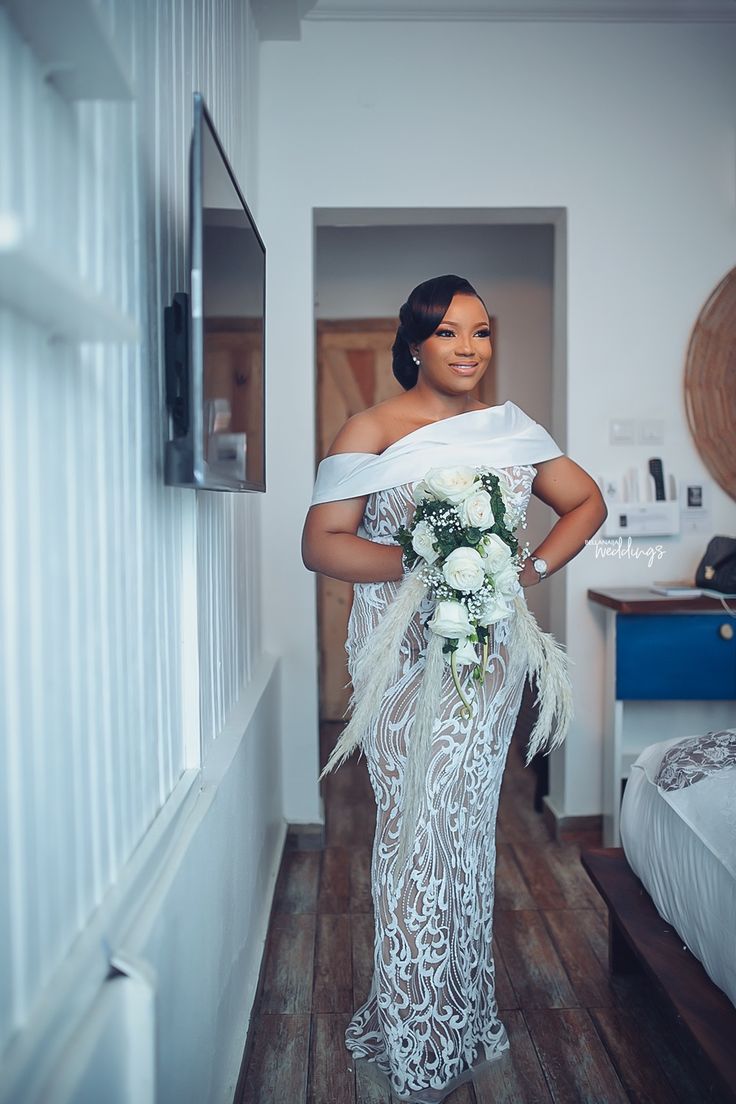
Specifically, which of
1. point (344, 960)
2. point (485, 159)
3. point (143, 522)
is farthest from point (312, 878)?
A: point (485, 159)

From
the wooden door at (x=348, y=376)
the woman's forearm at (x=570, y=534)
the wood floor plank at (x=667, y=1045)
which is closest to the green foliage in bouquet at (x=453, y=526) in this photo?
the woman's forearm at (x=570, y=534)

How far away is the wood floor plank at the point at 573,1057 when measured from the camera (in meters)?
1.80

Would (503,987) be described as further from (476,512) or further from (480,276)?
(480,276)

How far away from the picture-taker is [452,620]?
157cm

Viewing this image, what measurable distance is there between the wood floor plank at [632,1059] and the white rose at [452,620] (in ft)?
3.56

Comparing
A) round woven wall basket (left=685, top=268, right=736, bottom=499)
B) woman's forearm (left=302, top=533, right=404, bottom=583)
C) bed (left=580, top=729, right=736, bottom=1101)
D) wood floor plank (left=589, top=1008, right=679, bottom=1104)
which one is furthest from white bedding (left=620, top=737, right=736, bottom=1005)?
round woven wall basket (left=685, top=268, right=736, bottom=499)

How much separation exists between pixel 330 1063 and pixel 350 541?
1.19 m

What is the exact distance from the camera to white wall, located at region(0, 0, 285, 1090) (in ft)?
2.73

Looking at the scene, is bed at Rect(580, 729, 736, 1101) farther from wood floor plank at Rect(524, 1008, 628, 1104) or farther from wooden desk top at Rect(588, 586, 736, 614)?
wooden desk top at Rect(588, 586, 736, 614)

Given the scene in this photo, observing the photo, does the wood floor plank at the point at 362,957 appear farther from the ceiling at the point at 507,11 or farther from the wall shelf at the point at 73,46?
the ceiling at the point at 507,11

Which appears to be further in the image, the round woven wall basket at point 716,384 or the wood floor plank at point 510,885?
the round woven wall basket at point 716,384

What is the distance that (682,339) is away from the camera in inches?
126

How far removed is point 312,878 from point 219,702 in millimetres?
1281

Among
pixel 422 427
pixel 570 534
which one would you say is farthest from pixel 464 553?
pixel 570 534
